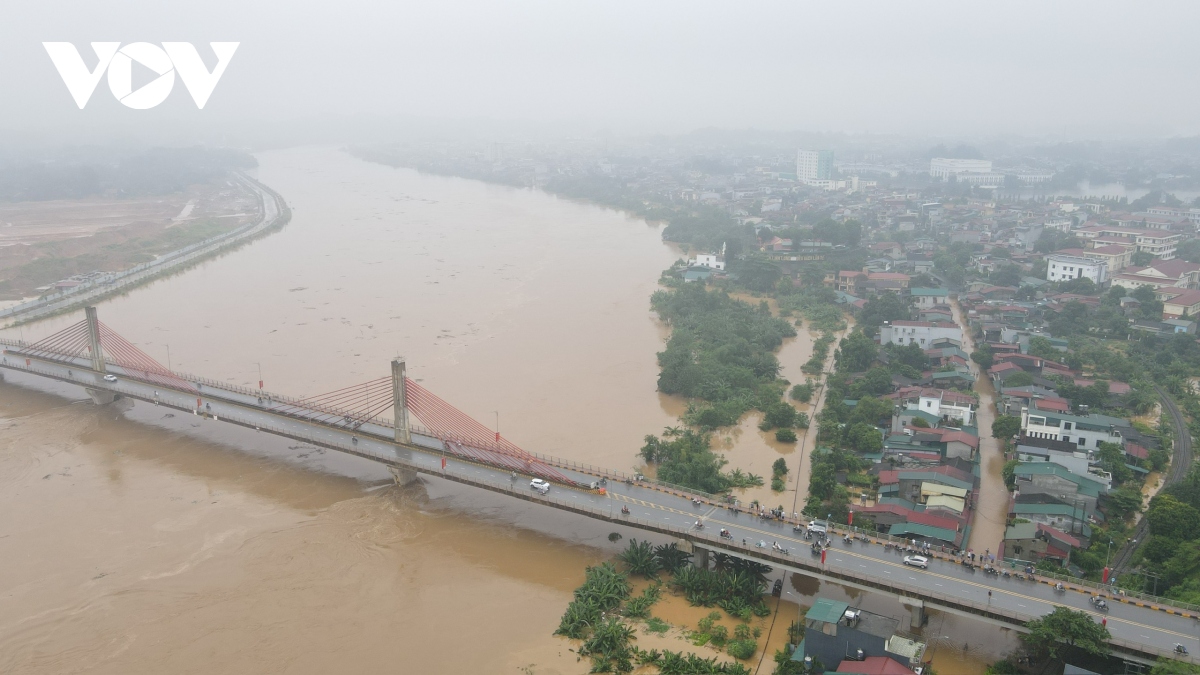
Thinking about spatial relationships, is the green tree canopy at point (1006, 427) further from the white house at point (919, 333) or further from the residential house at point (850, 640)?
the residential house at point (850, 640)

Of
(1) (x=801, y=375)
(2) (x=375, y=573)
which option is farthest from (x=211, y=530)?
(1) (x=801, y=375)

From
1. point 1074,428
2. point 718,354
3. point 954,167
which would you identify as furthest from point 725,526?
point 954,167

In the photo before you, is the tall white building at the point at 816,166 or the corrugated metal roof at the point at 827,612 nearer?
the corrugated metal roof at the point at 827,612

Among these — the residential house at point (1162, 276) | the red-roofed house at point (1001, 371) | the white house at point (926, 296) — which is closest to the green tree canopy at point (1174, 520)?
the red-roofed house at point (1001, 371)

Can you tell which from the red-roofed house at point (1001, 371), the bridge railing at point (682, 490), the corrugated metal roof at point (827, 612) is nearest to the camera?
the corrugated metal roof at point (827, 612)

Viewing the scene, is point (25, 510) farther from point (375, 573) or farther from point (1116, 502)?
point (1116, 502)

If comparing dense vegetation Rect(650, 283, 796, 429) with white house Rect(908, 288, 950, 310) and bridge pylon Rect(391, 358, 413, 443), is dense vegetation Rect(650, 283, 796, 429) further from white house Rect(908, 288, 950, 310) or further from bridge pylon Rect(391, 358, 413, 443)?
bridge pylon Rect(391, 358, 413, 443)

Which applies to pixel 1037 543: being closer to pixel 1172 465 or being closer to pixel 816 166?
pixel 1172 465
